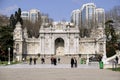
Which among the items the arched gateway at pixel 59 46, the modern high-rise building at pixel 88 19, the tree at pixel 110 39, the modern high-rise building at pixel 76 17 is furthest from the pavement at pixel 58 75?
the modern high-rise building at pixel 76 17

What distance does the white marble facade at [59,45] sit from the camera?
255 ft

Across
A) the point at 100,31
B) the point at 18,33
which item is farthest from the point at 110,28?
the point at 18,33

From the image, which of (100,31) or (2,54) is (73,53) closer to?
(100,31)

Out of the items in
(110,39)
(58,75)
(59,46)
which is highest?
(110,39)

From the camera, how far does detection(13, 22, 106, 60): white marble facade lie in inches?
3061

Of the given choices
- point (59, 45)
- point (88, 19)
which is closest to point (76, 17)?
point (88, 19)

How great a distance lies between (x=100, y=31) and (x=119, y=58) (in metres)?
29.5

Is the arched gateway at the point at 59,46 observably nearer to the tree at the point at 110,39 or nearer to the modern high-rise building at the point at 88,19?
the tree at the point at 110,39

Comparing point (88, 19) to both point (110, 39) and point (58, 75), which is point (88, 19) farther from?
point (58, 75)

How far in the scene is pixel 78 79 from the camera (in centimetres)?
1980

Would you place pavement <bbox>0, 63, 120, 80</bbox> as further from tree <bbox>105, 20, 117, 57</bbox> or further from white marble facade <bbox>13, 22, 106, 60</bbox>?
white marble facade <bbox>13, 22, 106, 60</bbox>

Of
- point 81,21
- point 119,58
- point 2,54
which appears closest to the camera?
point 119,58

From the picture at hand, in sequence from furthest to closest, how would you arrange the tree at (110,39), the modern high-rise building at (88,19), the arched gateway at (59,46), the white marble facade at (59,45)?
the modern high-rise building at (88,19)
the arched gateway at (59,46)
the white marble facade at (59,45)
the tree at (110,39)

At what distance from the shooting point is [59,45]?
80500mm
